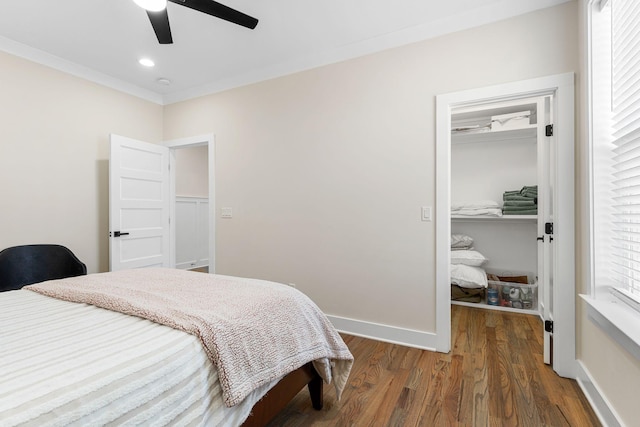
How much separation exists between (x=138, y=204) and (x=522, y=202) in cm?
417

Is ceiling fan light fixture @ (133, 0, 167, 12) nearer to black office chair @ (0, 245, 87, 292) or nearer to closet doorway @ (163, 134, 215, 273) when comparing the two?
black office chair @ (0, 245, 87, 292)

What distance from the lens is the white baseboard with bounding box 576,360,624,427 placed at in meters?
1.44

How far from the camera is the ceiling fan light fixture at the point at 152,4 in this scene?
1.65m

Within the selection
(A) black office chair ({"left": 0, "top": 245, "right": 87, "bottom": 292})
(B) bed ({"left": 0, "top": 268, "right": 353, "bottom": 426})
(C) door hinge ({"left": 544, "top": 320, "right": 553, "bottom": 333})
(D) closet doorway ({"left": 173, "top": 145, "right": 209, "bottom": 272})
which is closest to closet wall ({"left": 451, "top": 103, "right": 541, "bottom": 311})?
(C) door hinge ({"left": 544, "top": 320, "right": 553, "bottom": 333})

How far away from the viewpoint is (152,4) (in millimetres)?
1663

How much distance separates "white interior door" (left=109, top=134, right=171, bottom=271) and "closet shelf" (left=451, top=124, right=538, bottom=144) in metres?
3.51

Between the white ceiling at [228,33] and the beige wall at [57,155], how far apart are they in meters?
0.22

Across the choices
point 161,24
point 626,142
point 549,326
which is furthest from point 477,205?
point 161,24

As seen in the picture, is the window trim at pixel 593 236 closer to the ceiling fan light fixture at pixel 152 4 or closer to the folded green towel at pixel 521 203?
the folded green towel at pixel 521 203

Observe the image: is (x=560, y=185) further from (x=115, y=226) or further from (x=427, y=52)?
(x=115, y=226)

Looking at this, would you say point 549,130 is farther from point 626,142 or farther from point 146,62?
point 146,62

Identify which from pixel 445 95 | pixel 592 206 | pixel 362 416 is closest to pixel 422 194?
pixel 445 95

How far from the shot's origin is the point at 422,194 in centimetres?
242

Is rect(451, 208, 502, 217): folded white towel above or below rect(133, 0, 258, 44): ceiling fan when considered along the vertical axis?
below
